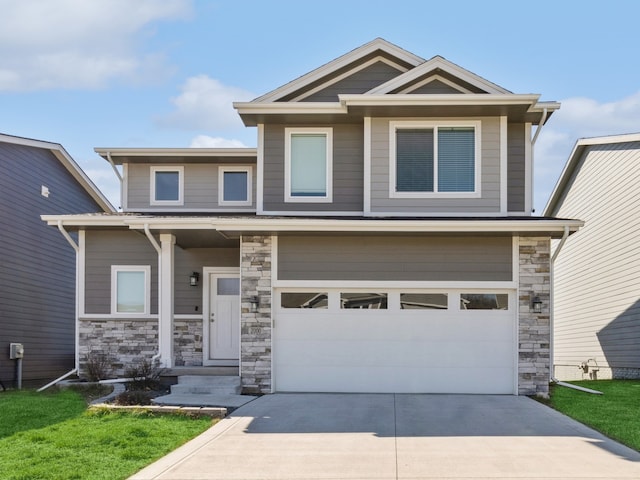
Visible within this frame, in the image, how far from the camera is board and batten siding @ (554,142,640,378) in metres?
16.8

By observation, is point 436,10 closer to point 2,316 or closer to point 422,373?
point 422,373

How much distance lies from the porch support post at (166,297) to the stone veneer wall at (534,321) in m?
6.21

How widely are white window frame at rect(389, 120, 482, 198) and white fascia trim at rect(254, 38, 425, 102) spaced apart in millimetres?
1588

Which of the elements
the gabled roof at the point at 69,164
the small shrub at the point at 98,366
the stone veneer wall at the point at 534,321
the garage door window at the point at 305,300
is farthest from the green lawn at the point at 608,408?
the gabled roof at the point at 69,164

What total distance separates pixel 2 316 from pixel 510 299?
10991mm

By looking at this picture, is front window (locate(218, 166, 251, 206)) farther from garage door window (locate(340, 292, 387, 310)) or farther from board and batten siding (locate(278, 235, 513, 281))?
→ garage door window (locate(340, 292, 387, 310))

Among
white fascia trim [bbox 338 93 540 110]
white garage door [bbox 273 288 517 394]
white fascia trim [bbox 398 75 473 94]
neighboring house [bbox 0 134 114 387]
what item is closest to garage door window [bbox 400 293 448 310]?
white garage door [bbox 273 288 517 394]

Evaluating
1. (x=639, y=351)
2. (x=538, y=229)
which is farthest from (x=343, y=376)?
(x=639, y=351)

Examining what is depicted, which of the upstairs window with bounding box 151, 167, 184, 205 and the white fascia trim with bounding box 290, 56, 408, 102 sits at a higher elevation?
the white fascia trim with bounding box 290, 56, 408, 102

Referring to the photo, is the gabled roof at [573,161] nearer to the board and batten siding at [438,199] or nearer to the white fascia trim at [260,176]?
the board and batten siding at [438,199]

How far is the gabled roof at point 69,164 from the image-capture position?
16766 mm

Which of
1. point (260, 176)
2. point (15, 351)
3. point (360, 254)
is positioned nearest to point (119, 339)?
point (15, 351)

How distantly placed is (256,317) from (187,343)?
2593 mm

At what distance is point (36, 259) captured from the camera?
17.8 metres
